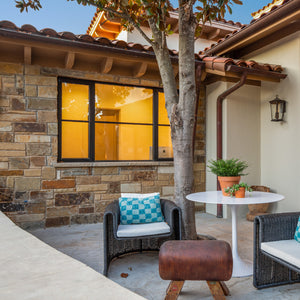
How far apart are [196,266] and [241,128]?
11.4 feet

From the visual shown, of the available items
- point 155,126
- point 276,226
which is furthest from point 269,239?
point 155,126

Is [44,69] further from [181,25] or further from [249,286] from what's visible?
[249,286]

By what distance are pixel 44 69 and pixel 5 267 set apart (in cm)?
322

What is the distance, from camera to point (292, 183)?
4.22 meters

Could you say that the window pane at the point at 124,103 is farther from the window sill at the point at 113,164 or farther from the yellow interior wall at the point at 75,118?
the window sill at the point at 113,164

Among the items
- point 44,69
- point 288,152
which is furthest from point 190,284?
point 44,69

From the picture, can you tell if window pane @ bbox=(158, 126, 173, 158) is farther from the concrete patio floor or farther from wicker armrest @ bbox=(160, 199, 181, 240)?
wicker armrest @ bbox=(160, 199, 181, 240)

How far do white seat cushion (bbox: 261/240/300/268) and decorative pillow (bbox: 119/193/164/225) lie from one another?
1.04 metres

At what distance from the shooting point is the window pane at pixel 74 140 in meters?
4.18

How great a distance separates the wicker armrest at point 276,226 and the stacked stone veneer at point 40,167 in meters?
2.61

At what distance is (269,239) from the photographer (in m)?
2.14

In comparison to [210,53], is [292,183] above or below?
below

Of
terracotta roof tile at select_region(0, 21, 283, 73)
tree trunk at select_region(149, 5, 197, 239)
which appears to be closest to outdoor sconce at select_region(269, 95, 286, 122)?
terracotta roof tile at select_region(0, 21, 283, 73)

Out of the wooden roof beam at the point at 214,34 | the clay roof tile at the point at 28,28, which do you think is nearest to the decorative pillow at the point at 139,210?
the clay roof tile at the point at 28,28
